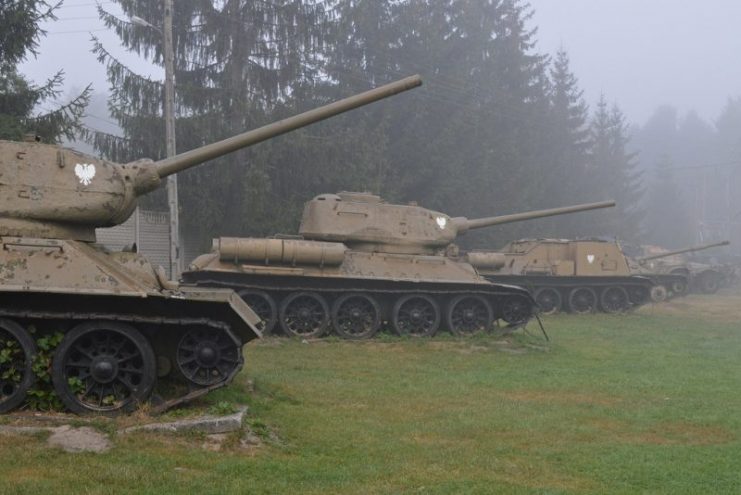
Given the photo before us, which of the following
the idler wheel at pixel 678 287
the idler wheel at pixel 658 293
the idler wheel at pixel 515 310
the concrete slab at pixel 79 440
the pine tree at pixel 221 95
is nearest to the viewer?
the concrete slab at pixel 79 440

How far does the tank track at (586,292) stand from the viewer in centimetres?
2573

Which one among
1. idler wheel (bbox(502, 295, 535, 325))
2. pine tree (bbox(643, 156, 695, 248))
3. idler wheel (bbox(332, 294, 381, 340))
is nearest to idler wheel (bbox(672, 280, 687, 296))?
idler wheel (bbox(502, 295, 535, 325))

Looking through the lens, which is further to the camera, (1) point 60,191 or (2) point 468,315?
(2) point 468,315

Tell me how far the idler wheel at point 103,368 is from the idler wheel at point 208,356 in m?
0.43

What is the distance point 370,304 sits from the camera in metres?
17.9

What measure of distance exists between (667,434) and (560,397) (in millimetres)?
2238

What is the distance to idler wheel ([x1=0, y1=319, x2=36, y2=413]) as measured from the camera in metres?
8.41

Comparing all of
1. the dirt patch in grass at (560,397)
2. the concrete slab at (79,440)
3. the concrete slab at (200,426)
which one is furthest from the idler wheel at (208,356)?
the dirt patch in grass at (560,397)

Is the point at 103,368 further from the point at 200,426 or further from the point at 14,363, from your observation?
the point at 200,426

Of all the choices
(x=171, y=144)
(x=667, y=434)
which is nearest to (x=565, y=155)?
(x=171, y=144)

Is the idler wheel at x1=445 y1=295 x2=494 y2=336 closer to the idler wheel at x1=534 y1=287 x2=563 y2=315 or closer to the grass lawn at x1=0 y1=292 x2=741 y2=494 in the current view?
the grass lawn at x1=0 y1=292 x2=741 y2=494

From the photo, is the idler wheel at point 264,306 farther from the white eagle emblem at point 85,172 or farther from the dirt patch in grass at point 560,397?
the white eagle emblem at point 85,172

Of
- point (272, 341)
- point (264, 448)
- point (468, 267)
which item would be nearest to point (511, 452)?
point (264, 448)

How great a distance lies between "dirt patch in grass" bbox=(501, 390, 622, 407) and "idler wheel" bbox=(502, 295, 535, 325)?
753 cm
